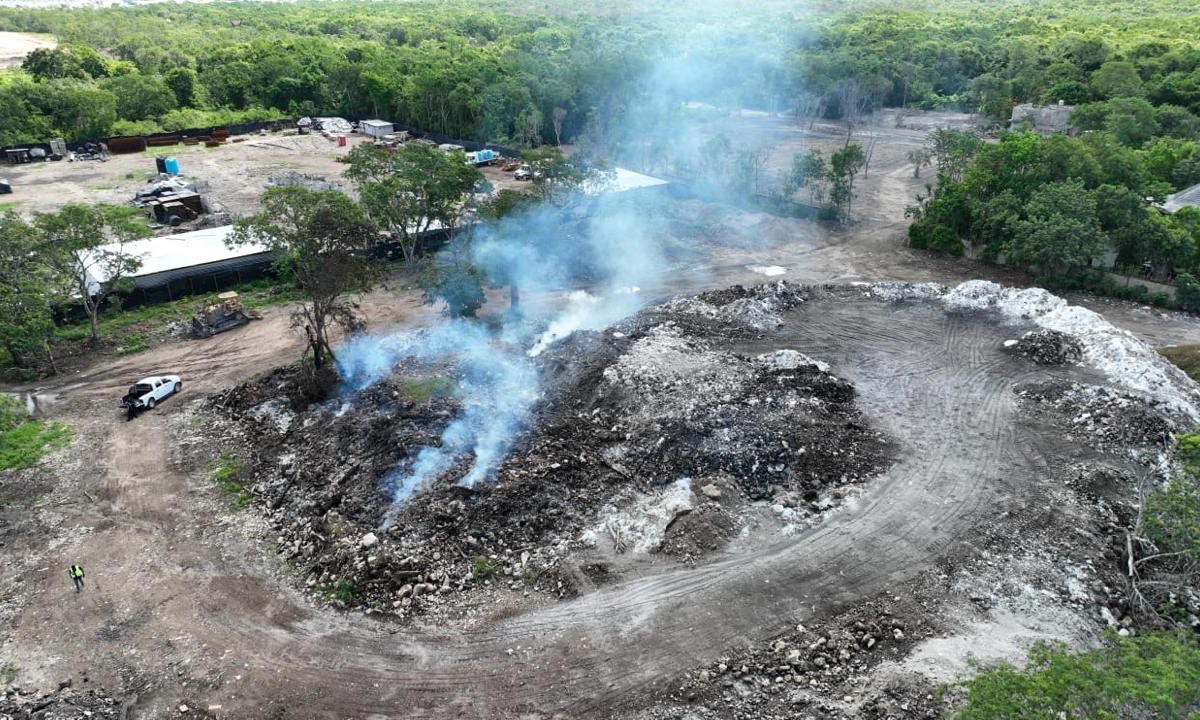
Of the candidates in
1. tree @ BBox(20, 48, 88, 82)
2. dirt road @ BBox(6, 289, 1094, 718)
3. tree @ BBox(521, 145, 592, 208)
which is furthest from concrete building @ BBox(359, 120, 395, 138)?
dirt road @ BBox(6, 289, 1094, 718)

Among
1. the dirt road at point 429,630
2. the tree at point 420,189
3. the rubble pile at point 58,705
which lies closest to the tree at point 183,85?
the tree at point 420,189

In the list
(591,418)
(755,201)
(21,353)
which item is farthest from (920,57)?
(21,353)

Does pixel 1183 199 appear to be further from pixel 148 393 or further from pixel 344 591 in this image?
pixel 148 393

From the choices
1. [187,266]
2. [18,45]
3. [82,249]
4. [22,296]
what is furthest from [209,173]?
[18,45]

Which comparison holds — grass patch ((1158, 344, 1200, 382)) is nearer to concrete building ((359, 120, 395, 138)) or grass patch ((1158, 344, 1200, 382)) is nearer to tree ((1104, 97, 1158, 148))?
tree ((1104, 97, 1158, 148))

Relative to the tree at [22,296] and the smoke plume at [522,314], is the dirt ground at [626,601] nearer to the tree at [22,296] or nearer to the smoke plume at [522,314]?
the tree at [22,296]

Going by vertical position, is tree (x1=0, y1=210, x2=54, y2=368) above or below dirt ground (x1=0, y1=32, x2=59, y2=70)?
below
